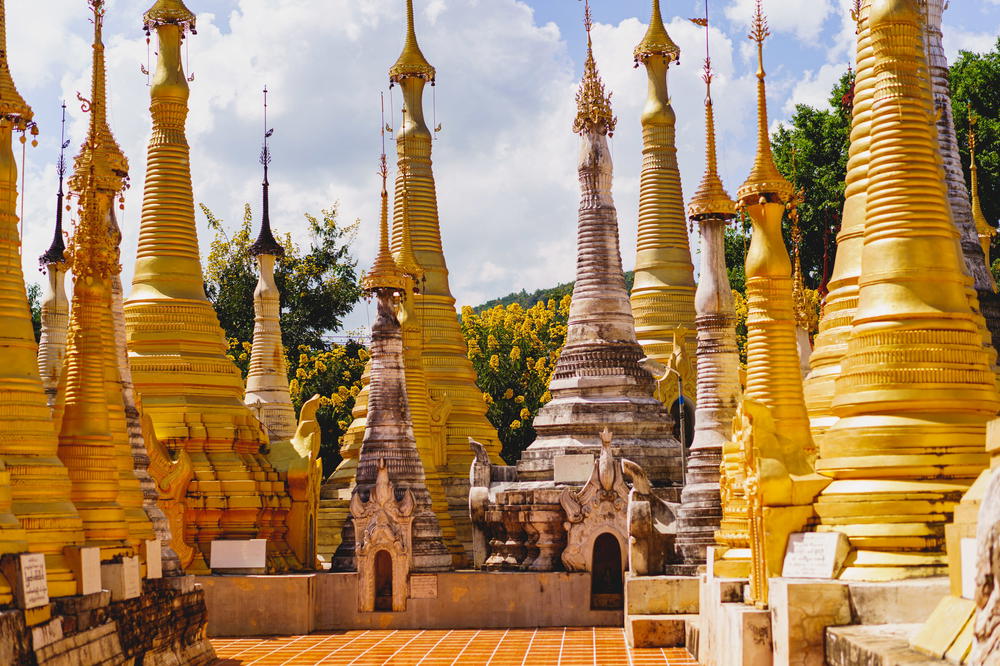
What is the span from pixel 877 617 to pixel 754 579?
258cm

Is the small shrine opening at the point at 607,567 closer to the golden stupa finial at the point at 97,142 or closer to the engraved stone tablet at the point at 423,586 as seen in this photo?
the engraved stone tablet at the point at 423,586

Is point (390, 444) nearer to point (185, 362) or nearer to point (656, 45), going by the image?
point (185, 362)

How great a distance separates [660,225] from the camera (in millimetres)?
37250

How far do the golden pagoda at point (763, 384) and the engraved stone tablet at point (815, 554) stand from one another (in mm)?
343

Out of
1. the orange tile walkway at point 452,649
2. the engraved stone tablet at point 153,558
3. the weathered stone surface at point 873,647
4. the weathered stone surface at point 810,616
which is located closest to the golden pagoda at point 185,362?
the orange tile walkway at point 452,649

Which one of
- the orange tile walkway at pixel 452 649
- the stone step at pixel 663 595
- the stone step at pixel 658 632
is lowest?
the orange tile walkway at pixel 452 649

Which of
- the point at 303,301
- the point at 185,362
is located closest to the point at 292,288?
the point at 303,301

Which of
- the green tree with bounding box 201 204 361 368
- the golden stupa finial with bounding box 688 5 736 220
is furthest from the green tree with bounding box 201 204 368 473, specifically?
the golden stupa finial with bounding box 688 5 736 220

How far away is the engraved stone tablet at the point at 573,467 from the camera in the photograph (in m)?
28.3

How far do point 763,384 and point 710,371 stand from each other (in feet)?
24.7

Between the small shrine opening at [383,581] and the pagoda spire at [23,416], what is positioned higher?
the pagoda spire at [23,416]

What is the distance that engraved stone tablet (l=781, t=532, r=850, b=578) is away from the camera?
12625 millimetres

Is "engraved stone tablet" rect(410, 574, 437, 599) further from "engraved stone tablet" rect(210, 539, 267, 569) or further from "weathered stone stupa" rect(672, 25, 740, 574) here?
"weathered stone stupa" rect(672, 25, 740, 574)

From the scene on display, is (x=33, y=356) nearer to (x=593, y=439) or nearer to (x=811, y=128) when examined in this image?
(x=593, y=439)
